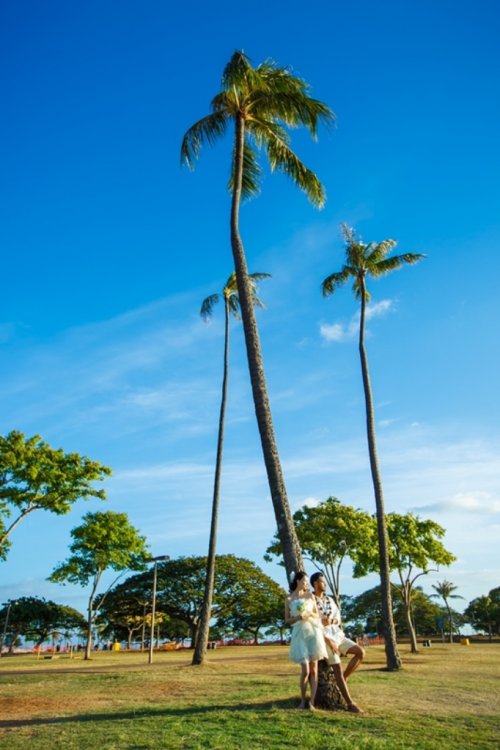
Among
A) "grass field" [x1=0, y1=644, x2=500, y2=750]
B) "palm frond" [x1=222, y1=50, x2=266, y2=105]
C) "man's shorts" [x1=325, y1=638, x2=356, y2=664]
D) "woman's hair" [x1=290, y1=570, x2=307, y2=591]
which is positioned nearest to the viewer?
"grass field" [x1=0, y1=644, x2=500, y2=750]

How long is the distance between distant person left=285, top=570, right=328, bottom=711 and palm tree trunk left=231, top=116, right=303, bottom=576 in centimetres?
113

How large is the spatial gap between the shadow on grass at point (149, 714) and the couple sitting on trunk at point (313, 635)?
2.50 ft

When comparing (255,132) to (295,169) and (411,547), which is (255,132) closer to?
(295,169)

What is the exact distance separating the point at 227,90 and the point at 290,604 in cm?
1144

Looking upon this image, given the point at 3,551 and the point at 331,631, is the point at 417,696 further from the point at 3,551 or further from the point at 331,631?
the point at 3,551

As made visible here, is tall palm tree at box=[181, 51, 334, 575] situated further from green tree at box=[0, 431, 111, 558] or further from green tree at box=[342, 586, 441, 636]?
green tree at box=[342, 586, 441, 636]

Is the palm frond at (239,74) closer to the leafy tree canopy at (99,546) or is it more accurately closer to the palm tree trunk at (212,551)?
the palm tree trunk at (212,551)

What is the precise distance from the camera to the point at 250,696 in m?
10.1

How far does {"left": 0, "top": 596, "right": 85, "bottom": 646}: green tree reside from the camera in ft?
196

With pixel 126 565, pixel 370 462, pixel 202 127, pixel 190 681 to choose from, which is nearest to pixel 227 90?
pixel 202 127

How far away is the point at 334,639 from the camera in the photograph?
27.8 ft

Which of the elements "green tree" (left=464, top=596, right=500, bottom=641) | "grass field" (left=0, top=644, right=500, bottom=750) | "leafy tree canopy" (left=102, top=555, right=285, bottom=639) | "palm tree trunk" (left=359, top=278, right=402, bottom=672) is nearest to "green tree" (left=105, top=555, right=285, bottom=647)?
"leafy tree canopy" (left=102, top=555, right=285, bottom=639)

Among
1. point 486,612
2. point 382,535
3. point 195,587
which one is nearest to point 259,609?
point 195,587

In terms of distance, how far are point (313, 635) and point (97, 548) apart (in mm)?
29643
